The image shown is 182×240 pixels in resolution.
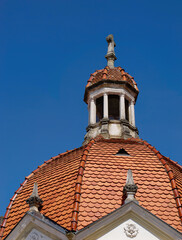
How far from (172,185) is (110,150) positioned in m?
2.70

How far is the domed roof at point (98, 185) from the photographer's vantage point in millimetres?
16609

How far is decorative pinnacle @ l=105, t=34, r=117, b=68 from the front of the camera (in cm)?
2584

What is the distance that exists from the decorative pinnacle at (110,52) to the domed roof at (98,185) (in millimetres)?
6017

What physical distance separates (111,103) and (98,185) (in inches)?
311

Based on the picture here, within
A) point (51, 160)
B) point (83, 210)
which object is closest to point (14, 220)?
point (83, 210)

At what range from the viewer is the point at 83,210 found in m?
16.5

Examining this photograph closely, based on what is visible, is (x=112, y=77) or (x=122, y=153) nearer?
(x=122, y=153)

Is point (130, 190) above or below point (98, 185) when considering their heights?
below

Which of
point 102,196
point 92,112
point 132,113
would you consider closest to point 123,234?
point 102,196

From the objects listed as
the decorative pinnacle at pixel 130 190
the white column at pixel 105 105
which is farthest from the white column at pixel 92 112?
the decorative pinnacle at pixel 130 190

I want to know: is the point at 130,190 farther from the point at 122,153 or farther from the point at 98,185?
the point at 122,153

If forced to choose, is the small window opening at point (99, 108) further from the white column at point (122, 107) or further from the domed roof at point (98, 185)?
the domed roof at point (98, 185)

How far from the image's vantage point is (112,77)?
2423cm

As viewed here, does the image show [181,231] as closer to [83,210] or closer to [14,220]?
[83,210]
